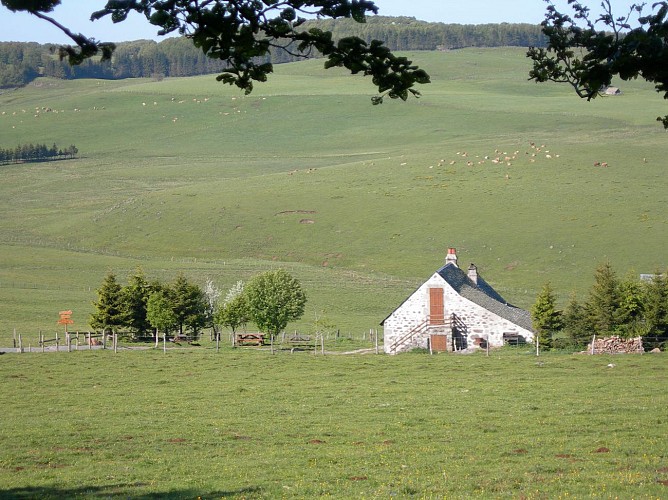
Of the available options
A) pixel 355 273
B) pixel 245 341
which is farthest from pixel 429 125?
pixel 245 341

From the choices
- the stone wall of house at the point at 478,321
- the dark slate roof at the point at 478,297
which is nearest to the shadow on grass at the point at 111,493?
the stone wall of house at the point at 478,321

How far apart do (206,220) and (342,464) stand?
86925 mm

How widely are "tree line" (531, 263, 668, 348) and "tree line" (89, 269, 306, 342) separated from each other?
508 inches

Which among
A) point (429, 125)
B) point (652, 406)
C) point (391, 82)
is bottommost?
point (652, 406)

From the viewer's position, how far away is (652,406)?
80.5 ft

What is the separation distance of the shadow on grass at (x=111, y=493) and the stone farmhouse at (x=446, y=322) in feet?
104

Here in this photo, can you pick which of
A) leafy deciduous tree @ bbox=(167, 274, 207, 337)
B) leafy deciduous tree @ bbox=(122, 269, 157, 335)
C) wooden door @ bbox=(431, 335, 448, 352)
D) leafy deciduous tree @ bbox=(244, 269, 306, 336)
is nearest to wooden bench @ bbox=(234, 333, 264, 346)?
leafy deciduous tree @ bbox=(244, 269, 306, 336)

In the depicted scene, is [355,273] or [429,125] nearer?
[355,273]

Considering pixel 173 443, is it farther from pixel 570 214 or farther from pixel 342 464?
pixel 570 214

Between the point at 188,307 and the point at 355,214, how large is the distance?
49.8m

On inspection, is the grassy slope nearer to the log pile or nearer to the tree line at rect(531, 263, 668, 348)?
the tree line at rect(531, 263, 668, 348)

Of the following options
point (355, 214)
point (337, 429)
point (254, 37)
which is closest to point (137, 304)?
point (337, 429)

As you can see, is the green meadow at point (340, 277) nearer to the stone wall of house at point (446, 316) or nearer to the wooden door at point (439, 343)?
the stone wall of house at point (446, 316)

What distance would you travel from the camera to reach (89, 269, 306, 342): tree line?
50594mm
